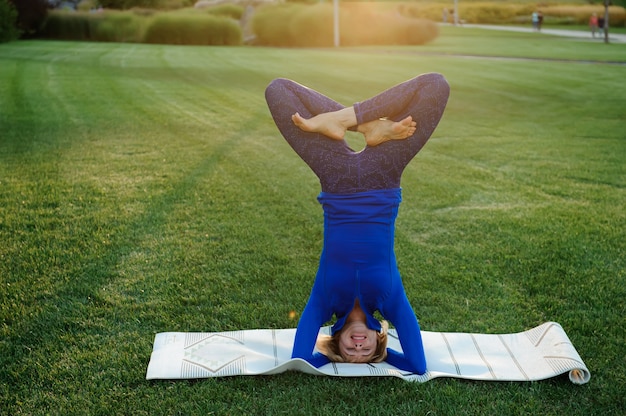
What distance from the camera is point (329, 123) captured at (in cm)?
326

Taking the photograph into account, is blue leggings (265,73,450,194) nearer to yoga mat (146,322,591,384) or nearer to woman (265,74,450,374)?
woman (265,74,450,374)

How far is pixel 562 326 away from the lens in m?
3.97

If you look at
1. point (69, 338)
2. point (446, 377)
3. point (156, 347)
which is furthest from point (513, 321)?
point (69, 338)

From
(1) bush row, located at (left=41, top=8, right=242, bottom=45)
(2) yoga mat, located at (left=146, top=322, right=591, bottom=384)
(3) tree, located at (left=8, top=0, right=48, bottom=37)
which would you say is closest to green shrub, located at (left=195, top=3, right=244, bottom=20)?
(1) bush row, located at (left=41, top=8, right=242, bottom=45)

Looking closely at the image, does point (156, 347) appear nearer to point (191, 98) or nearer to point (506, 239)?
point (506, 239)

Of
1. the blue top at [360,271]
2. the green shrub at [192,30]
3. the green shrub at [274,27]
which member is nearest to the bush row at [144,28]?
the green shrub at [192,30]

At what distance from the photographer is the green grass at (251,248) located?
3.30 metres

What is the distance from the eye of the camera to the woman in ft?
10.7

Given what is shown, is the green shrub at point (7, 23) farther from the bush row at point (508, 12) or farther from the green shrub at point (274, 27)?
the bush row at point (508, 12)

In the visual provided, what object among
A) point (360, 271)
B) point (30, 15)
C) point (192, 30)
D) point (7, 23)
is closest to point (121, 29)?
point (192, 30)

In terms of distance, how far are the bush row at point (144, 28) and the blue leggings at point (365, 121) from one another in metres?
26.6

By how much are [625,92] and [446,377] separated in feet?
37.7

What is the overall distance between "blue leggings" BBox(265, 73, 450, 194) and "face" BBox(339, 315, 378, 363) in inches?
27.7

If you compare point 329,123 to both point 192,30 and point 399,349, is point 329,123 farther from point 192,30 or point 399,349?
point 192,30
